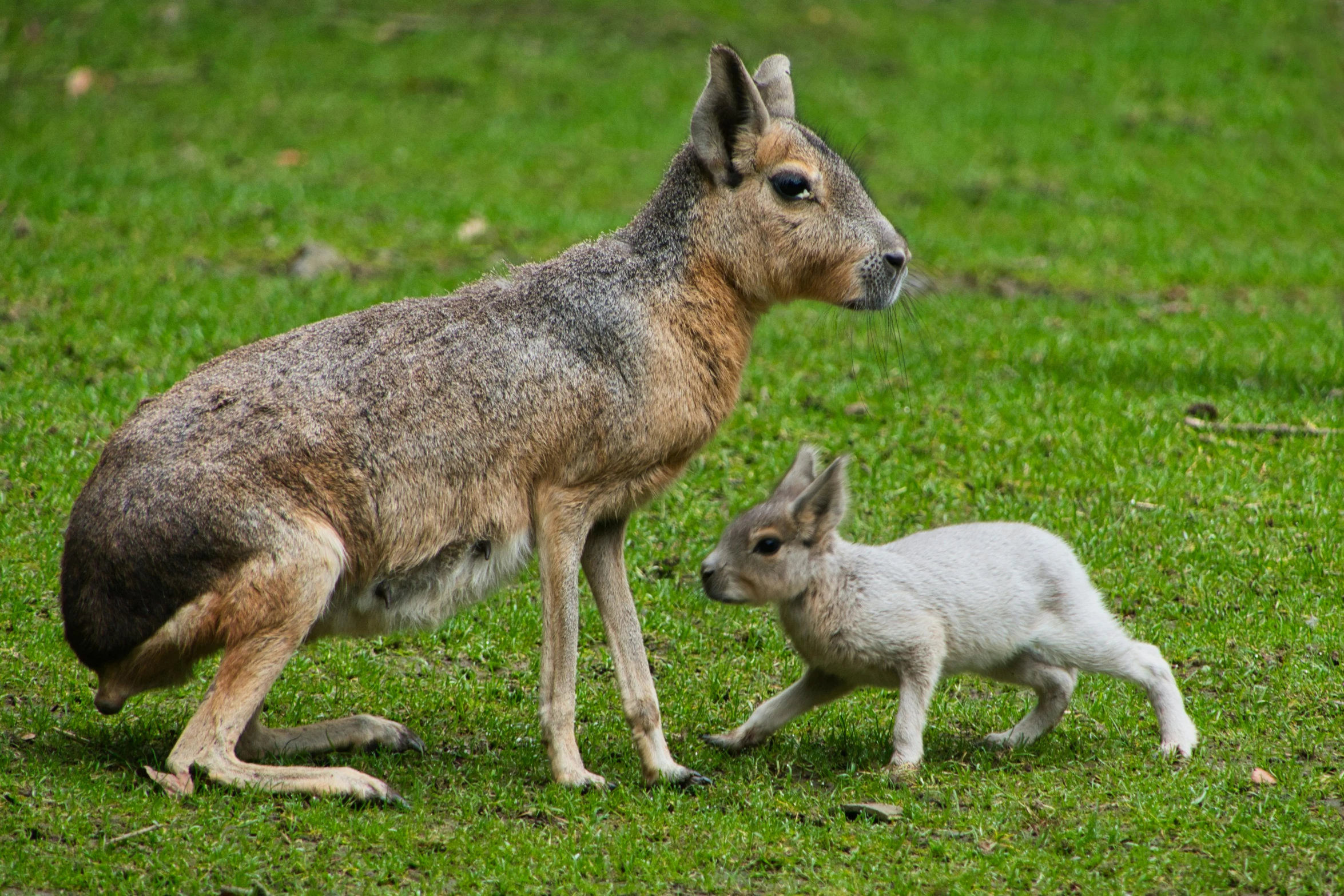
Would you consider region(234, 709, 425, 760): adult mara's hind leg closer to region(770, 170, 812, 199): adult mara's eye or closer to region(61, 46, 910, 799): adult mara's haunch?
region(61, 46, 910, 799): adult mara's haunch

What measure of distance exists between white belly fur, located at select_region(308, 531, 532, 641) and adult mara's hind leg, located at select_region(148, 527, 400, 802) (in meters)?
0.24

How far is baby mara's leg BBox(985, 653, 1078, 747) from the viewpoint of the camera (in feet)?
19.2

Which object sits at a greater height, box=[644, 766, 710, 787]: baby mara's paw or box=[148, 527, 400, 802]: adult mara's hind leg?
box=[148, 527, 400, 802]: adult mara's hind leg

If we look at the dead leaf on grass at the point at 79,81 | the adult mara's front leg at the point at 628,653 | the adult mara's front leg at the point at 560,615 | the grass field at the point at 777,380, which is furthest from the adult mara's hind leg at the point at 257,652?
the dead leaf on grass at the point at 79,81

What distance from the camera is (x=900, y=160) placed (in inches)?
672

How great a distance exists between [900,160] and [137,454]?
13.3m

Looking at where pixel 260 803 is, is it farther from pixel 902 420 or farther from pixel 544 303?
pixel 902 420

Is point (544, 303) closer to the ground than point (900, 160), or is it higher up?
higher up

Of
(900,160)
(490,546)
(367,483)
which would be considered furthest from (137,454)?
(900,160)

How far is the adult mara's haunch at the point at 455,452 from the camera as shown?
499 centimetres

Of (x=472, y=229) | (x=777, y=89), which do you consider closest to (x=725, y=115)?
(x=777, y=89)

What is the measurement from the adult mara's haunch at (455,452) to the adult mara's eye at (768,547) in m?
0.51

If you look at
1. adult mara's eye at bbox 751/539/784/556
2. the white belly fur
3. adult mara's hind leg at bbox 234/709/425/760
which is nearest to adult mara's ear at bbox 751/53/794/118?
adult mara's eye at bbox 751/539/784/556

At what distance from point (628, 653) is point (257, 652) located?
4.53ft
